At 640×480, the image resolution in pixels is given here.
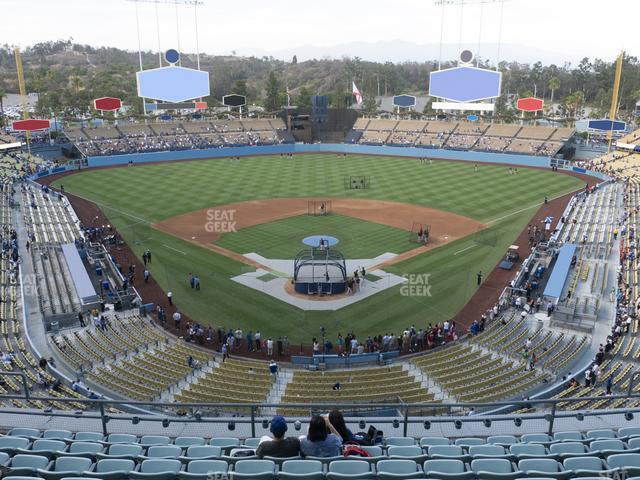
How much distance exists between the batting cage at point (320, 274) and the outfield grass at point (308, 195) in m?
2.08

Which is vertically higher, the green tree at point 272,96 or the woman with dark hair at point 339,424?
the green tree at point 272,96

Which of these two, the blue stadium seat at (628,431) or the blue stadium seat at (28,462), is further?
the blue stadium seat at (628,431)

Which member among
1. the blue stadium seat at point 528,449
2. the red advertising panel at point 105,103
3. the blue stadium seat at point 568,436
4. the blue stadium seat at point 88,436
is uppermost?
the red advertising panel at point 105,103

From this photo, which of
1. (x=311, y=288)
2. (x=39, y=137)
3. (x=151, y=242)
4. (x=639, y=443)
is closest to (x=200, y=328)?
(x=311, y=288)

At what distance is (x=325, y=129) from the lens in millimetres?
91500

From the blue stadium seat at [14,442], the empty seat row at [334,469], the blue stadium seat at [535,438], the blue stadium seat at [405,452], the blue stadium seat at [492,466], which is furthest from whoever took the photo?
the blue stadium seat at [535,438]

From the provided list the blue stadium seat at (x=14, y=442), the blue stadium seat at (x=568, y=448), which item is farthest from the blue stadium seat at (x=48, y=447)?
the blue stadium seat at (x=568, y=448)

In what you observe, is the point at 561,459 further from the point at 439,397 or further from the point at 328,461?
the point at 439,397

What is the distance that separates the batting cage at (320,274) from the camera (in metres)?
30.1

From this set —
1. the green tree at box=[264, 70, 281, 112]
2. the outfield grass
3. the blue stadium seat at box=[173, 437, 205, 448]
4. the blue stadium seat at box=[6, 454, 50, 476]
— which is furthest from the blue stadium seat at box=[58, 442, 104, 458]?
the green tree at box=[264, 70, 281, 112]

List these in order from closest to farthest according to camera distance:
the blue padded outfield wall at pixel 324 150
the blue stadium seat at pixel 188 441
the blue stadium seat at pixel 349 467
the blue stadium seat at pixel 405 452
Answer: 1. the blue stadium seat at pixel 349 467
2. the blue stadium seat at pixel 405 452
3. the blue stadium seat at pixel 188 441
4. the blue padded outfield wall at pixel 324 150

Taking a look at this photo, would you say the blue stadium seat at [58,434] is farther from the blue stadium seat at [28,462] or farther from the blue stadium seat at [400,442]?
the blue stadium seat at [400,442]

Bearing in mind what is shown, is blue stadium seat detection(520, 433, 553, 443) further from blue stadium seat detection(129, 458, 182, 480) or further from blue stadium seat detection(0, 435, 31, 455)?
blue stadium seat detection(0, 435, 31, 455)

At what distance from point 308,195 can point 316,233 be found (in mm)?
13297
